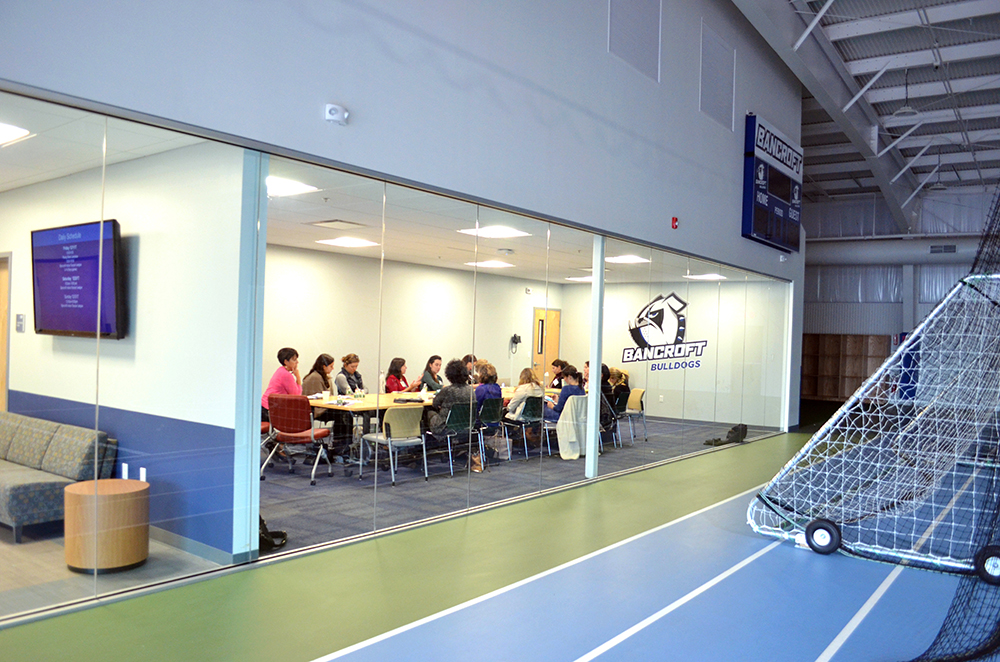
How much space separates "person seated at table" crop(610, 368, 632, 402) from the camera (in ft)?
28.6

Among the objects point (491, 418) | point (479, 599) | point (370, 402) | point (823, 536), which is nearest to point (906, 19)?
point (823, 536)

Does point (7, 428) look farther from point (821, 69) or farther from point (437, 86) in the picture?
point (821, 69)

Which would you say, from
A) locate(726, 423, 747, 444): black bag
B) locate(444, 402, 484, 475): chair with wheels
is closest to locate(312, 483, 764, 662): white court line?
locate(444, 402, 484, 475): chair with wheels

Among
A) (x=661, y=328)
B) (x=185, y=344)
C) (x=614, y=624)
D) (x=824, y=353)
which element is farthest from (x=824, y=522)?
(x=824, y=353)

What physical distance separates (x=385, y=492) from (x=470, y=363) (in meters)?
1.44

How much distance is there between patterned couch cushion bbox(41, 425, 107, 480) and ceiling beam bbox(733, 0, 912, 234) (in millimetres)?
8545

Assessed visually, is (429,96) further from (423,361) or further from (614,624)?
(614,624)

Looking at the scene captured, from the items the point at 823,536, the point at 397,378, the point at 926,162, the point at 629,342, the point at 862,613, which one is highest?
the point at 926,162

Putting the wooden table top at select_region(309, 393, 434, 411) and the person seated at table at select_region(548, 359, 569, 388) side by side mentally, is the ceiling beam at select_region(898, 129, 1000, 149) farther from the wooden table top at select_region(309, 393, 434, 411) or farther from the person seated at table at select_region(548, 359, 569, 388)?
the wooden table top at select_region(309, 393, 434, 411)

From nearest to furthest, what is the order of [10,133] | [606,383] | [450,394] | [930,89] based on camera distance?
[10,133] → [450,394] → [606,383] → [930,89]

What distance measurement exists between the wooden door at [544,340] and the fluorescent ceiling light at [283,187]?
3085 millimetres

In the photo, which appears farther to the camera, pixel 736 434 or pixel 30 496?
pixel 736 434

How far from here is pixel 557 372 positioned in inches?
308

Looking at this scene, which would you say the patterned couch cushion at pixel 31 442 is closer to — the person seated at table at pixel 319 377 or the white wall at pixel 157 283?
the white wall at pixel 157 283
